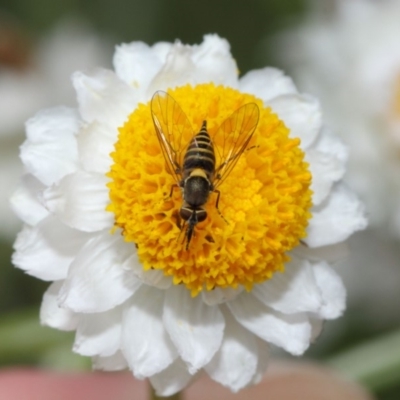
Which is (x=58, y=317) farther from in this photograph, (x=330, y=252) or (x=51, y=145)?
(x=330, y=252)

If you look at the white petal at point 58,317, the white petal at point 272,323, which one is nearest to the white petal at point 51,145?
the white petal at point 58,317

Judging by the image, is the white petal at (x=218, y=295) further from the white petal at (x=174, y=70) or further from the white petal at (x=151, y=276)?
the white petal at (x=174, y=70)

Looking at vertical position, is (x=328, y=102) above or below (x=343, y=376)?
above

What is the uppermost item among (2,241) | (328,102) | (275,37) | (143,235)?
(275,37)

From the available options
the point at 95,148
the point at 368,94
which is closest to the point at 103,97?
the point at 95,148

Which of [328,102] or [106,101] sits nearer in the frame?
[106,101]

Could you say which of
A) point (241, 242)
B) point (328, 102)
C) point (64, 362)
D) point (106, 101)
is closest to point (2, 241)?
point (64, 362)

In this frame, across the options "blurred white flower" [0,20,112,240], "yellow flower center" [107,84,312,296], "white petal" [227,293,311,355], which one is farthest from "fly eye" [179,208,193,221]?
"blurred white flower" [0,20,112,240]

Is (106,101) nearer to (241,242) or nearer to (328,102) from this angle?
(241,242)
